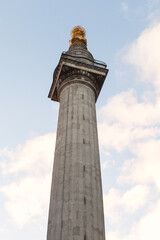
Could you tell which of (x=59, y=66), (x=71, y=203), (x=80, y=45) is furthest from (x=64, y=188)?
(x=80, y=45)

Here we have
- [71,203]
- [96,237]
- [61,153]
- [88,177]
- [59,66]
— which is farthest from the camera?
[59,66]

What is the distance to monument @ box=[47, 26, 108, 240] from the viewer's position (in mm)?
22375

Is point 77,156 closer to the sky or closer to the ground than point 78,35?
closer to the ground

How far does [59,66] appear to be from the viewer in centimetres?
3522

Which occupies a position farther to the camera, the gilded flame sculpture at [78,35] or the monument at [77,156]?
the gilded flame sculpture at [78,35]

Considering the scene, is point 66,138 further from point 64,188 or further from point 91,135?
point 64,188

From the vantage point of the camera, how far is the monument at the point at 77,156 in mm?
22375

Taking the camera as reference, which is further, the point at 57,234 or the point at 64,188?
the point at 64,188

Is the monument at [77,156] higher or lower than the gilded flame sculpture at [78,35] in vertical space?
lower

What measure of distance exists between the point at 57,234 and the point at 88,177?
17.7 ft

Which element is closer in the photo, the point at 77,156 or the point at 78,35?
the point at 77,156

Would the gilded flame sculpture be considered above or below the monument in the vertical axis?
above

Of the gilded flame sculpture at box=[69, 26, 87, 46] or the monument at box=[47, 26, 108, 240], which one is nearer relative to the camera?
the monument at box=[47, 26, 108, 240]

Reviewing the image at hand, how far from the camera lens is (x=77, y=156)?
2667 centimetres
